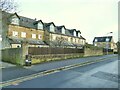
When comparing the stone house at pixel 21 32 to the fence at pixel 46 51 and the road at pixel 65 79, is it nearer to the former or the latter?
the fence at pixel 46 51

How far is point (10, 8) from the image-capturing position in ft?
89.9

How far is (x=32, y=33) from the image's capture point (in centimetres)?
5759

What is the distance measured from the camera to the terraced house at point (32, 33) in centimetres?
4784

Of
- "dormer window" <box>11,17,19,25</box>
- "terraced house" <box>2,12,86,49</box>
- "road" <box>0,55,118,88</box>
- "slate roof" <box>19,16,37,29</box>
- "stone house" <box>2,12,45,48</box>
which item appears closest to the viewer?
"road" <box>0,55,118,88</box>

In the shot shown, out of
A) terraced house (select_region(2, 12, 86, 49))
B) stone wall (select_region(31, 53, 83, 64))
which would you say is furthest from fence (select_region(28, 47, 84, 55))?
terraced house (select_region(2, 12, 86, 49))

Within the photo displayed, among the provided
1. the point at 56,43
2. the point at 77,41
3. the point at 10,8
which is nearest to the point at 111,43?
the point at 77,41

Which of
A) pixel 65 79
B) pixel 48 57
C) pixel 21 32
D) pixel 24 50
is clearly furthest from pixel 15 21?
pixel 65 79

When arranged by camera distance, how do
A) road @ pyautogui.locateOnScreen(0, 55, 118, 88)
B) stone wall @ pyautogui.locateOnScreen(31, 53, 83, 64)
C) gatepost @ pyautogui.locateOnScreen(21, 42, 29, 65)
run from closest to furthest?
→ 1. road @ pyautogui.locateOnScreen(0, 55, 118, 88)
2. gatepost @ pyautogui.locateOnScreen(21, 42, 29, 65)
3. stone wall @ pyautogui.locateOnScreen(31, 53, 83, 64)

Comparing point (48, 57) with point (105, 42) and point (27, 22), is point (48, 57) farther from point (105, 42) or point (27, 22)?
point (105, 42)

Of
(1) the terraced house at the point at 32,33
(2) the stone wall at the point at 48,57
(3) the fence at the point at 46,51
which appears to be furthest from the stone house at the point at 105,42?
(2) the stone wall at the point at 48,57

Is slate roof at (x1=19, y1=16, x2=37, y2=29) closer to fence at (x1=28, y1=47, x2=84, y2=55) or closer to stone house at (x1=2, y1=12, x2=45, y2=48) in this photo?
stone house at (x1=2, y1=12, x2=45, y2=48)

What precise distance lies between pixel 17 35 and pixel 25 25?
166 inches

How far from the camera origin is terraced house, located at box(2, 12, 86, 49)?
47.8m

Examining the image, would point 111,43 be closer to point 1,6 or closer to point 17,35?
point 17,35
